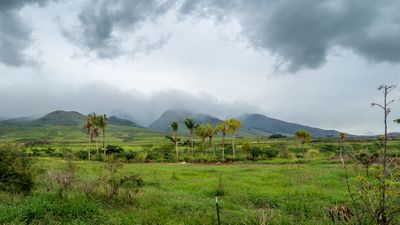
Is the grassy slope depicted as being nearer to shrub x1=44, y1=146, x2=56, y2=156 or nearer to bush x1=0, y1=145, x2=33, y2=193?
bush x1=0, y1=145, x2=33, y2=193

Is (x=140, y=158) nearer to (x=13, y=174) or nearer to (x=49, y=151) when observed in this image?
(x=49, y=151)

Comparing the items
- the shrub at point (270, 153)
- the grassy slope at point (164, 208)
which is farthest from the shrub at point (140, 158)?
the grassy slope at point (164, 208)

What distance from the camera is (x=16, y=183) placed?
13.6 metres

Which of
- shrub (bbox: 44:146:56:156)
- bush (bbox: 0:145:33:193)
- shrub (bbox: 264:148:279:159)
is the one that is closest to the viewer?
bush (bbox: 0:145:33:193)

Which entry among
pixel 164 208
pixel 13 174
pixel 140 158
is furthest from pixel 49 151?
pixel 164 208

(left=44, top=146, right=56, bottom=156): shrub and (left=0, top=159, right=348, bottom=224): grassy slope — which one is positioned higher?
(left=0, top=159, right=348, bottom=224): grassy slope

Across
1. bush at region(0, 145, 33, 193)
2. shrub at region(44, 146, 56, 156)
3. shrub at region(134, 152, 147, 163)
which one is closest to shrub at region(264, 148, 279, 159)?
shrub at region(134, 152, 147, 163)

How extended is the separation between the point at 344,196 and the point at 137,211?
8.96 metres

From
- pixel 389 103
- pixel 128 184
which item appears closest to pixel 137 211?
pixel 128 184

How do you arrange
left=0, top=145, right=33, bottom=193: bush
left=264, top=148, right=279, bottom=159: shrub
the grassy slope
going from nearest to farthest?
1. the grassy slope
2. left=0, top=145, right=33, bottom=193: bush
3. left=264, top=148, right=279, bottom=159: shrub

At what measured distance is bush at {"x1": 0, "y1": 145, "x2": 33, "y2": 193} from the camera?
44.2 feet

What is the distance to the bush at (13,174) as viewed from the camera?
13.5 metres

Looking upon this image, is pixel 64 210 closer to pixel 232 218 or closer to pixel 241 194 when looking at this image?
pixel 232 218

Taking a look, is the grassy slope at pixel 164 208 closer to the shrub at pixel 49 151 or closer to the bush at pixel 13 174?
the bush at pixel 13 174
